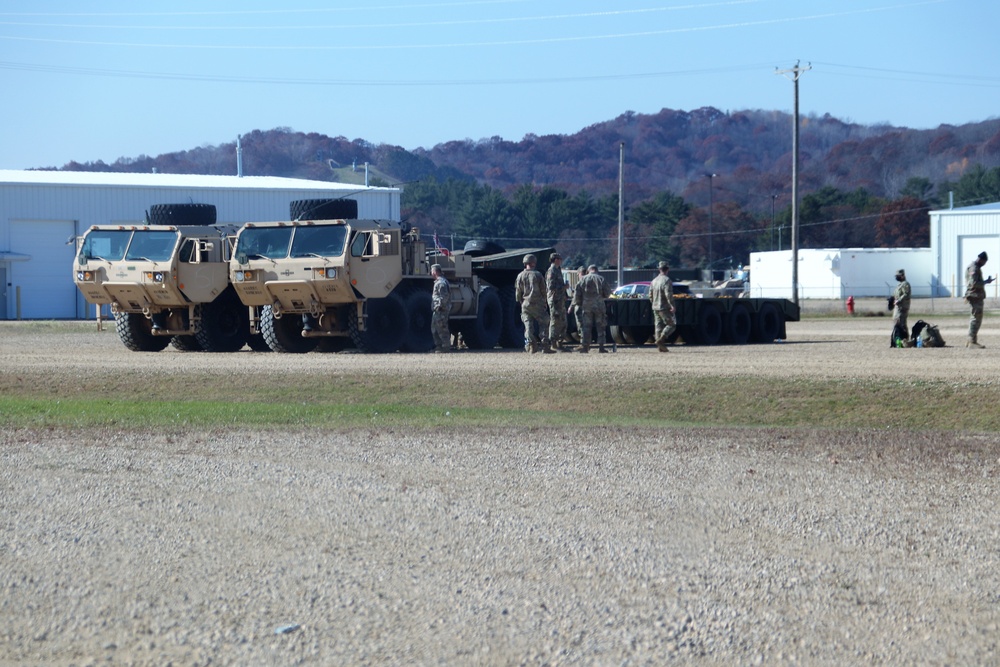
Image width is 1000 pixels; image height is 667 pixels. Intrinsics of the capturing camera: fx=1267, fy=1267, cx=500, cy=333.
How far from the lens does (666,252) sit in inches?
3829

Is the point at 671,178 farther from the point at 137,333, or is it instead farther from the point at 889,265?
the point at 137,333

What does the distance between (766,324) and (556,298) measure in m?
7.60

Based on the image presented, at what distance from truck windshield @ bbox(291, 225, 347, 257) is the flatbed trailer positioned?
5589mm

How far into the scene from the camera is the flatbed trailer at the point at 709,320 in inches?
987

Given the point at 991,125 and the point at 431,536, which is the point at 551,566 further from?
the point at 991,125

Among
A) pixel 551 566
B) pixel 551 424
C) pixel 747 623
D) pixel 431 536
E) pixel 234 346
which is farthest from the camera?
pixel 234 346

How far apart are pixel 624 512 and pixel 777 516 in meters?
0.91

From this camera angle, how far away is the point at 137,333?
24.6 m

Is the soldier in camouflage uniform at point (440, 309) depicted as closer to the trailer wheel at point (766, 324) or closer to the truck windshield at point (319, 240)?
the truck windshield at point (319, 240)

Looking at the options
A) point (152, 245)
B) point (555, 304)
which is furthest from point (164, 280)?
point (555, 304)

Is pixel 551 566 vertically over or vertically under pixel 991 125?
under

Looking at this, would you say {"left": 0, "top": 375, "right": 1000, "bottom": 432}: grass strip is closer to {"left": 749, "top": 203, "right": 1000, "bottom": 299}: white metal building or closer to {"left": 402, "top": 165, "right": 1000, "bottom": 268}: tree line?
{"left": 749, "top": 203, "right": 1000, "bottom": 299}: white metal building

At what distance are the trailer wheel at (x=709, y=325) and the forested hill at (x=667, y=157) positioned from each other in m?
109

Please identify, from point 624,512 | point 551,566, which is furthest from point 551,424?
point 551,566
